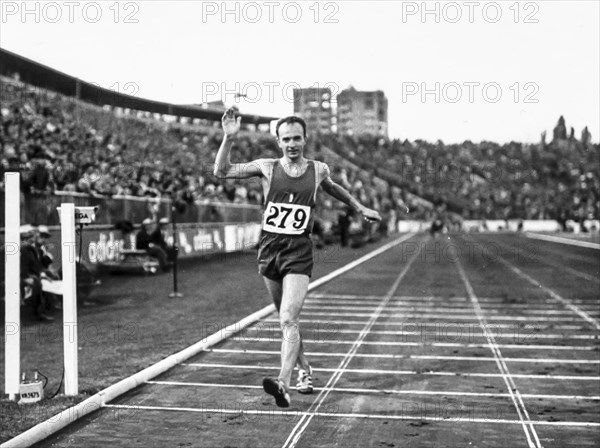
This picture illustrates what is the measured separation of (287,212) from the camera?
6.30m

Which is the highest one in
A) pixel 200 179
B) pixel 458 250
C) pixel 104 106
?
pixel 104 106

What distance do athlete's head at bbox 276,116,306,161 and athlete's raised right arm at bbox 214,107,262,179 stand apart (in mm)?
295

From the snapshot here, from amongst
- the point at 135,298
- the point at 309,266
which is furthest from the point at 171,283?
the point at 309,266

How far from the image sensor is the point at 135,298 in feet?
66.5

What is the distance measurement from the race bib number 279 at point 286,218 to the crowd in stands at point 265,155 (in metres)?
13.2

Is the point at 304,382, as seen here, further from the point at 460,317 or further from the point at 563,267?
the point at 563,267

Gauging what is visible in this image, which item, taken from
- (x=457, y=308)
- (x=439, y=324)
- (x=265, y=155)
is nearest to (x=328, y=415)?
(x=439, y=324)

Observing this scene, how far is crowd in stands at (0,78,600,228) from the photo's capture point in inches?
995

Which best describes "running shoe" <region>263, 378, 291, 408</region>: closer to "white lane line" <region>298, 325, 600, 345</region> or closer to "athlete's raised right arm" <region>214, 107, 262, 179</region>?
"athlete's raised right arm" <region>214, 107, 262, 179</region>

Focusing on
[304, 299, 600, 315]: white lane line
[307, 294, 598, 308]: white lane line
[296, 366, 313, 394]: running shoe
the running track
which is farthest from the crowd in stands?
[296, 366, 313, 394]: running shoe

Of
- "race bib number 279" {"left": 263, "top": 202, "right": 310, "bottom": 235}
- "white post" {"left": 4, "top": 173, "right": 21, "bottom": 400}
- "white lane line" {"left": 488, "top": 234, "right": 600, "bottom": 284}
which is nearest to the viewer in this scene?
"race bib number 279" {"left": 263, "top": 202, "right": 310, "bottom": 235}

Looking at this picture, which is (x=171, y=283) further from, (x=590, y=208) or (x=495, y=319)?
(x=590, y=208)

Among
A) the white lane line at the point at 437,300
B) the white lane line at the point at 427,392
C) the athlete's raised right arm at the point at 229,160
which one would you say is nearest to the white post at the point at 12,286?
the white lane line at the point at 427,392

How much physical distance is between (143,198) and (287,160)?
871 inches
